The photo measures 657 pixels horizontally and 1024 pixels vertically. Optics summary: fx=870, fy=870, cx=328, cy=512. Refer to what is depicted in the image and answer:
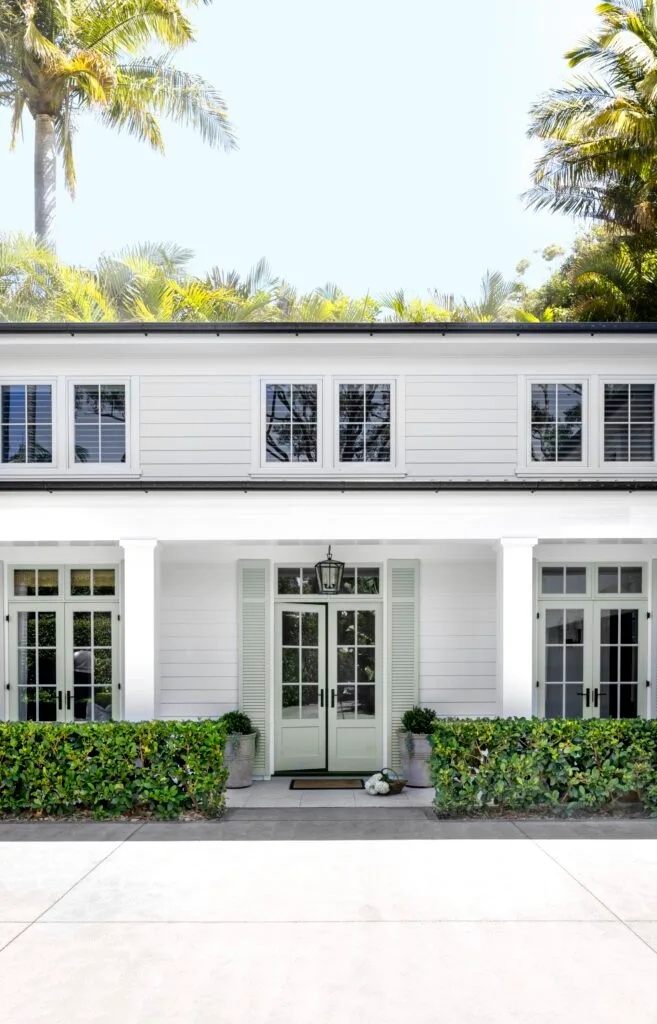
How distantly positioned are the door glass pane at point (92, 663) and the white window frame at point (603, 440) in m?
6.16

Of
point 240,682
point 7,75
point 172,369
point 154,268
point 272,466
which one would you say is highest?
point 7,75

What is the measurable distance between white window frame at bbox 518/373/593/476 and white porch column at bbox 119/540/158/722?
14.6 ft

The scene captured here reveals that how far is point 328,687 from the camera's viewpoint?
1047 centimetres

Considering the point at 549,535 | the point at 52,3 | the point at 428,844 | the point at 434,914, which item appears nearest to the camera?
the point at 434,914

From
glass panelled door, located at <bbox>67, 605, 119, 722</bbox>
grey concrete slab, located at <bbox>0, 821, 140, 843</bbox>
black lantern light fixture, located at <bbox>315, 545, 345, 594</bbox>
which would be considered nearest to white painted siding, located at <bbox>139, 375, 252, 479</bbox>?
black lantern light fixture, located at <bbox>315, 545, 345, 594</bbox>

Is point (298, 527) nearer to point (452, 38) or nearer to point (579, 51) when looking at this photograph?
point (579, 51)

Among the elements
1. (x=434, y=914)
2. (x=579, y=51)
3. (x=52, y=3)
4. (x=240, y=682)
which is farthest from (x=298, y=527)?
(x=52, y=3)

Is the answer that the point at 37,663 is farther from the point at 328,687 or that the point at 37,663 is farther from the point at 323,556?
the point at 323,556

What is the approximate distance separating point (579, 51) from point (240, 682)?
572 inches

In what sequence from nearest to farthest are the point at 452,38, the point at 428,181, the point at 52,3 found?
1. the point at 52,3
2. the point at 452,38
3. the point at 428,181

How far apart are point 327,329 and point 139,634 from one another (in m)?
3.93

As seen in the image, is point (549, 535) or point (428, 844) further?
point (549, 535)

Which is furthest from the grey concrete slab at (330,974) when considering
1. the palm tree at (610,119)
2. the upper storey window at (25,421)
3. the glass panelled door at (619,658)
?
the palm tree at (610,119)

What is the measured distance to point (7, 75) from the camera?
2300 centimetres
